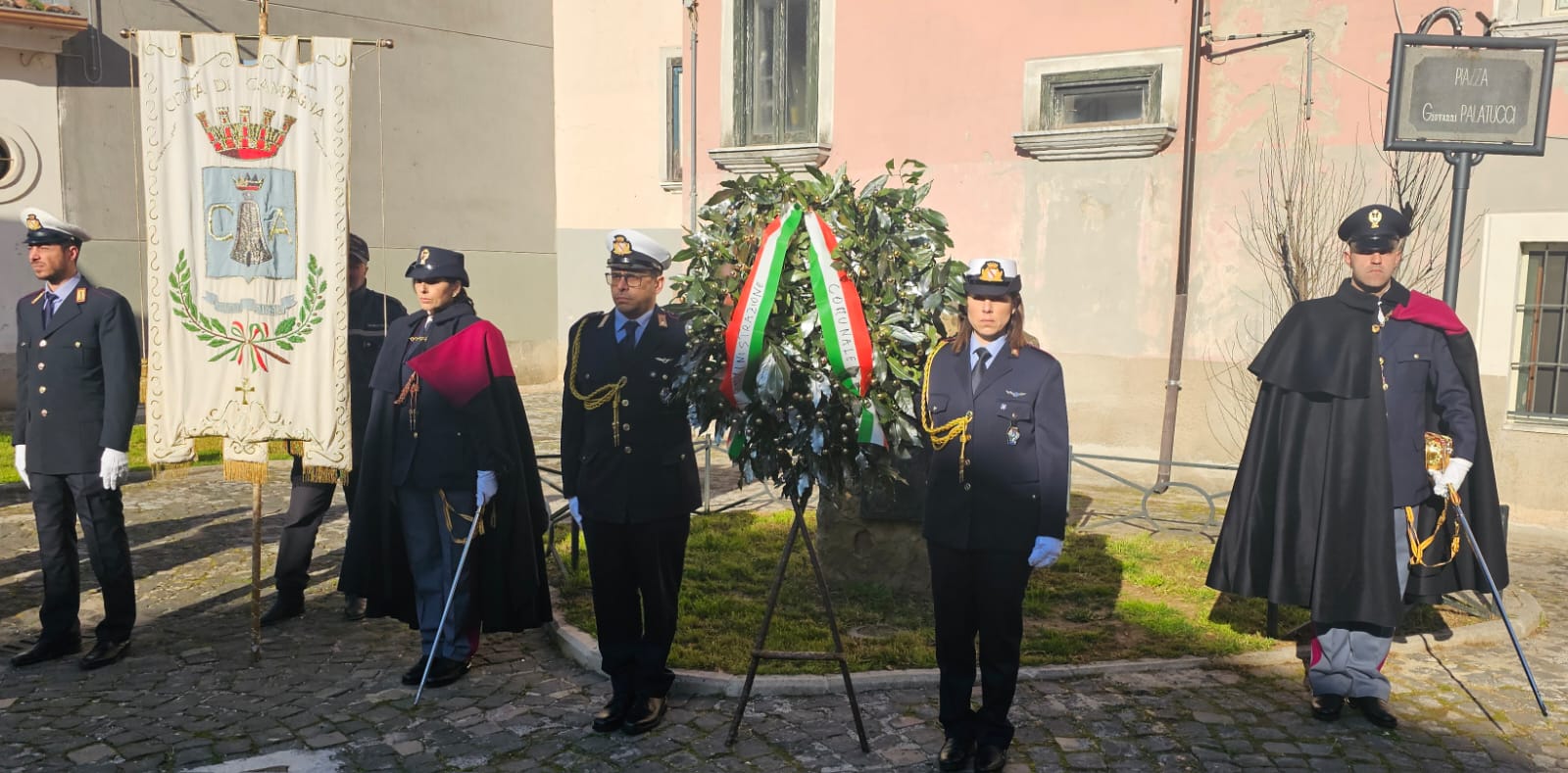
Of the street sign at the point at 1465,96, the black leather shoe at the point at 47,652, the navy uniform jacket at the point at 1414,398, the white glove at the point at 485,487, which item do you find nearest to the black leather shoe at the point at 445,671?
the white glove at the point at 485,487

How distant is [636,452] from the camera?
4719 millimetres

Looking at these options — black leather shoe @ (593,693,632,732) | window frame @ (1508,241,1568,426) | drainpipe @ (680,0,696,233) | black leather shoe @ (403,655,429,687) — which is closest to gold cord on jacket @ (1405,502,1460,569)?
black leather shoe @ (593,693,632,732)

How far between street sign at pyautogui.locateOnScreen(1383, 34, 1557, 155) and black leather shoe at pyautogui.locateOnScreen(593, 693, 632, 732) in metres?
4.92

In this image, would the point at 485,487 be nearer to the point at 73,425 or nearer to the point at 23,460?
the point at 73,425

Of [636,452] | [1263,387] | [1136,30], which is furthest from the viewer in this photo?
[1136,30]

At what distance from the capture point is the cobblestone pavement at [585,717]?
4.45m

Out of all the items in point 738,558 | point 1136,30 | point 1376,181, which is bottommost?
point 738,558

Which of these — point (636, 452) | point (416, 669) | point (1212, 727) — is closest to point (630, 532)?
point (636, 452)

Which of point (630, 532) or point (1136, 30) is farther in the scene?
point (1136, 30)

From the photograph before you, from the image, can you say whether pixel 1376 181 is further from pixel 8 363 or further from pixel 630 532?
pixel 8 363

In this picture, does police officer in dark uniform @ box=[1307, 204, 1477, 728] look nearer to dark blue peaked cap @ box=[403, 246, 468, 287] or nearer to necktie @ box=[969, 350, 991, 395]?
necktie @ box=[969, 350, 991, 395]

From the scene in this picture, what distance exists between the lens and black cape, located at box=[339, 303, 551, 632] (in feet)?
17.4

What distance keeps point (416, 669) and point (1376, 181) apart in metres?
8.22

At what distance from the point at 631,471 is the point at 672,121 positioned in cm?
1380
